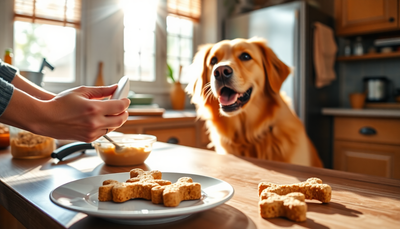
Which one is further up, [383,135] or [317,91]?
[317,91]

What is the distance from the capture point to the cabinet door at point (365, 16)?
265 centimetres

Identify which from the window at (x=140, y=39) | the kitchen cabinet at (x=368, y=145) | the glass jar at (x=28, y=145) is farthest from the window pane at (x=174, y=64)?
the glass jar at (x=28, y=145)

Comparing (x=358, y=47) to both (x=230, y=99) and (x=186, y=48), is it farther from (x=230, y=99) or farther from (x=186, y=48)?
(x=230, y=99)

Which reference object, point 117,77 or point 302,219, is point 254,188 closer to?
point 302,219

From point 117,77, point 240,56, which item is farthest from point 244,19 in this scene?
point 240,56

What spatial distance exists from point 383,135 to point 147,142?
2240mm

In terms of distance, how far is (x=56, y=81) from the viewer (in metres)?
2.55

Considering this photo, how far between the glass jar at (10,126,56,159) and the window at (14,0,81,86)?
1711mm

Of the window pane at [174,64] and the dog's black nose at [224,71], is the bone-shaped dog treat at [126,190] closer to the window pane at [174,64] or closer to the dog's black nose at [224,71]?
the dog's black nose at [224,71]

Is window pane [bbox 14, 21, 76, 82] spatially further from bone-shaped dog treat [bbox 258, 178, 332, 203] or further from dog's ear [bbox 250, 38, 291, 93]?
bone-shaped dog treat [bbox 258, 178, 332, 203]

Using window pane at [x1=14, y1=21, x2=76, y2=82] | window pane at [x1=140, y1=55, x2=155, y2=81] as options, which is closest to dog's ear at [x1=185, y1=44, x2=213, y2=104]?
window pane at [x1=14, y1=21, x2=76, y2=82]

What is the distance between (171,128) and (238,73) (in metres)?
1.02

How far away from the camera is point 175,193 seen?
0.46 m

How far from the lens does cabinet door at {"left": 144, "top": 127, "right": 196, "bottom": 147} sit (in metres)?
2.24
